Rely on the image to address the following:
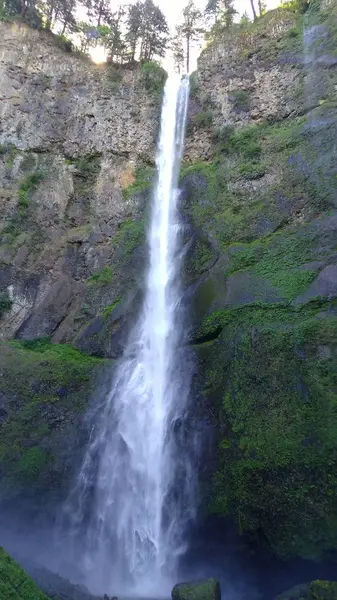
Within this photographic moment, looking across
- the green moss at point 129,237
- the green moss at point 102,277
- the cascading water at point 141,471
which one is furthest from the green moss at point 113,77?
the cascading water at point 141,471

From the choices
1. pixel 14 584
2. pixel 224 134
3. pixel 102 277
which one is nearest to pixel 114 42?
pixel 224 134

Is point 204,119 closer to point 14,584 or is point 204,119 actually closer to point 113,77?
point 113,77

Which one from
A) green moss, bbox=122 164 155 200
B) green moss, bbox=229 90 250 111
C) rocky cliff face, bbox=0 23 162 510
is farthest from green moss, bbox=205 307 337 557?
green moss, bbox=229 90 250 111

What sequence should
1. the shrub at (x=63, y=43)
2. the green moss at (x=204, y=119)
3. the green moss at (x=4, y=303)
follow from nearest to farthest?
1. the green moss at (x=4, y=303)
2. the green moss at (x=204, y=119)
3. the shrub at (x=63, y=43)

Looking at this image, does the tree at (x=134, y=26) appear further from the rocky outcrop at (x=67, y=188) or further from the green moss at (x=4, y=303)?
the green moss at (x=4, y=303)

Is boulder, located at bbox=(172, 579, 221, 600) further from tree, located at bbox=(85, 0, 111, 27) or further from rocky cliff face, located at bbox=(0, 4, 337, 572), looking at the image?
tree, located at bbox=(85, 0, 111, 27)
